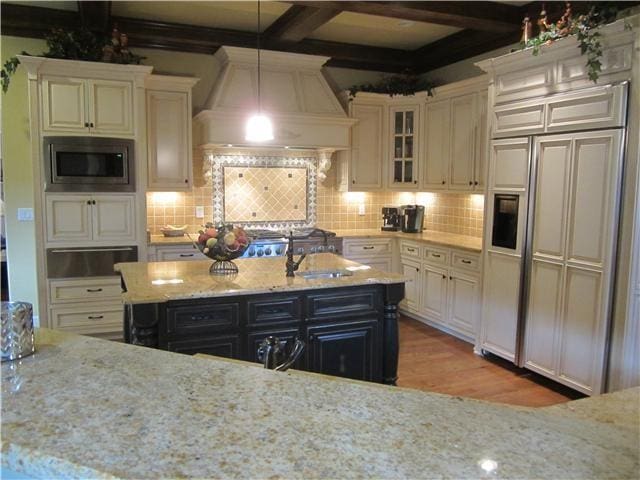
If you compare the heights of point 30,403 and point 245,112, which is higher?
point 245,112

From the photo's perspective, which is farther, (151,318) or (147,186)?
(147,186)

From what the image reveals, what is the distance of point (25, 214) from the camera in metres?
4.79

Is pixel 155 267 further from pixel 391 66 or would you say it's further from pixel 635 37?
pixel 391 66

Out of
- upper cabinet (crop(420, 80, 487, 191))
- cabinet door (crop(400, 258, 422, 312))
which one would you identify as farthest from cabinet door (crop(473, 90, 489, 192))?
cabinet door (crop(400, 258, 422, 312))

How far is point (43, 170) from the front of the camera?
14.1 feet

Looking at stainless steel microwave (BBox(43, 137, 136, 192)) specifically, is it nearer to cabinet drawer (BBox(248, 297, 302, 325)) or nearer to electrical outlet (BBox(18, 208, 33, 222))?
electrical outlet (BBox(18, 208, 33, 222))

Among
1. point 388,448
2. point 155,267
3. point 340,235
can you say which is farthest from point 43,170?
point 388,448

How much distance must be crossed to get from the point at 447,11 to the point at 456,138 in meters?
1.44

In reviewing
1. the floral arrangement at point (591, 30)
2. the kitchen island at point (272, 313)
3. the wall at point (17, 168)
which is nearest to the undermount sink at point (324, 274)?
the kitchen island at point (272, 313)

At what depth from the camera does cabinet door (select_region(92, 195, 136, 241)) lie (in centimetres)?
448

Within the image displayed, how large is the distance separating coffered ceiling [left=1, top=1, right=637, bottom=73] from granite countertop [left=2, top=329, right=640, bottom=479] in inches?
132

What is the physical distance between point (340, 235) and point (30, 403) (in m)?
4.62

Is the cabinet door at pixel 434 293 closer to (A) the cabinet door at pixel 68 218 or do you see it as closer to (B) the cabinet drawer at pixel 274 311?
(B) the cabinet drawer at pixel 274 311

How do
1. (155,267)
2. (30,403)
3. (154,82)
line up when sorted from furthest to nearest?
(154,82)
(155,267)
(30,403)
